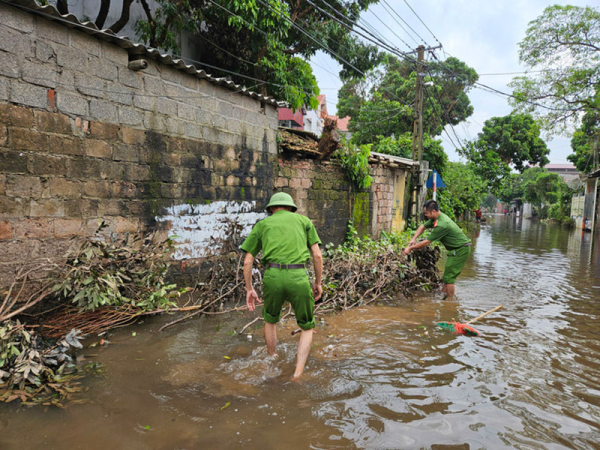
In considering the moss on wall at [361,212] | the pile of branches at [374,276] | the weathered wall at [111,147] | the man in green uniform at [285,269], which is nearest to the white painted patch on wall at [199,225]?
the weathered wall at [111,147]

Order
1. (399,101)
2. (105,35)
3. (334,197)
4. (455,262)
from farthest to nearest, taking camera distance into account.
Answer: (399,101)
(334,197)
(455,262)
(105,35)

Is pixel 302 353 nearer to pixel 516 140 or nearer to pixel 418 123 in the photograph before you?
pixel 418 123

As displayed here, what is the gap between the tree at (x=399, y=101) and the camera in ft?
80.5

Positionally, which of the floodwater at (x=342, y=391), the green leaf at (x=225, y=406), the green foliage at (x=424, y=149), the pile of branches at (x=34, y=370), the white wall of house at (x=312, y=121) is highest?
the white wall of house at (x=312, y=121)

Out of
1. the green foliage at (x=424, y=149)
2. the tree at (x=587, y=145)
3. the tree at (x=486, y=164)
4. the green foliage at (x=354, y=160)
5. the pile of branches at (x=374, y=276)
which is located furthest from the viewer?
the tree at (x=486, y=164)

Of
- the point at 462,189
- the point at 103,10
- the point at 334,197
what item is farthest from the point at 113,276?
the point at 462,189

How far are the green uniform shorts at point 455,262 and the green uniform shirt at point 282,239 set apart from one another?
3780mm

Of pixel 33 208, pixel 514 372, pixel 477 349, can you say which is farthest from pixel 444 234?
pixel 33 208

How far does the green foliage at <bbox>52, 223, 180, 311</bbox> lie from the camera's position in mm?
4043

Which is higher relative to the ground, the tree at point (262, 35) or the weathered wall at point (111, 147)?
the tree at point (262, 35)

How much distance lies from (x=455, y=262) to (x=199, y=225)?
4353mm

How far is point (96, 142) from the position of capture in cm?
476

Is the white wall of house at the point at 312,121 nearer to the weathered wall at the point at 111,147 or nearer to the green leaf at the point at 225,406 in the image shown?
the weathered wall at the point at 111,147

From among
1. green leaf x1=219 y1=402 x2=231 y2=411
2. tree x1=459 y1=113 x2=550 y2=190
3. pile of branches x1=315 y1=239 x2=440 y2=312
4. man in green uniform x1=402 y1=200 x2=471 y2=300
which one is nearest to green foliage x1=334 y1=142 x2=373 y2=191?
pile of branches x1=315 y1=239 x2=440 y2=312
